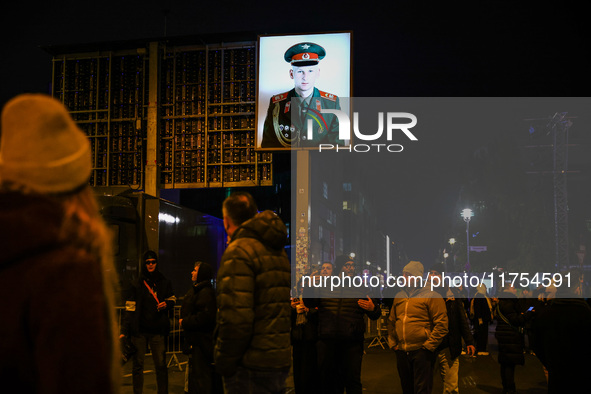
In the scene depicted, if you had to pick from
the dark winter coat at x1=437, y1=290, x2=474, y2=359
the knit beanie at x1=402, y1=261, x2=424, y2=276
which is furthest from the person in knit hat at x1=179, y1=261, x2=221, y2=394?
the dark winter coat at x1=437, y1=290, x2=474, y2=359

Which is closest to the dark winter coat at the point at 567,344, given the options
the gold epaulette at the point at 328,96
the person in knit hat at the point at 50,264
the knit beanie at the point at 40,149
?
the person in knit hat at the point at 50,264

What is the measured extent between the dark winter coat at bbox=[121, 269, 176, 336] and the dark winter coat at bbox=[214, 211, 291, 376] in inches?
167

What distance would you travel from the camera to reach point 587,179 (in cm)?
2794

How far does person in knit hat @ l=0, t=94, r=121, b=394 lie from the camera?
1.50 m

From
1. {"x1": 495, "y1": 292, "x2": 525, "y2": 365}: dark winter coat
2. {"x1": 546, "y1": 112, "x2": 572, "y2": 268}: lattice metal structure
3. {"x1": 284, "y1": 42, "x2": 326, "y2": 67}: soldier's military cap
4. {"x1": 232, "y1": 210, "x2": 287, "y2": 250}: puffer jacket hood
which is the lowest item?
{"x1": 495, "y1": 292, "x2": 525, "y2": 365}: dark winter coat

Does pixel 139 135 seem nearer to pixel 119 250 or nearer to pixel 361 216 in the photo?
pixel 119 250

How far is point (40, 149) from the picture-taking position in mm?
1646

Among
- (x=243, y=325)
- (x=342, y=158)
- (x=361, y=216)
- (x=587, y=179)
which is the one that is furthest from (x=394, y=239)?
(x=243, y=325)

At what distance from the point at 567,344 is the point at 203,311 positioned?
409cm

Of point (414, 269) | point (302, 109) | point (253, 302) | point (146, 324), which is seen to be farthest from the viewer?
point (302, 109)

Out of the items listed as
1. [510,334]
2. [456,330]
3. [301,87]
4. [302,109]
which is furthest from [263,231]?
[301,87]

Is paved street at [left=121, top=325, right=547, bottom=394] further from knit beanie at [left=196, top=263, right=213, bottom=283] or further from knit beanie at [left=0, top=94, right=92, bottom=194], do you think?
knit beanie at [left=0, top=94, right=92, bottom=194]

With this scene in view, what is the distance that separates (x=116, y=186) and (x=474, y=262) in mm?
31998

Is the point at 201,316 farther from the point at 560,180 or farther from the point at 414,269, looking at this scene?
the point at 560,180
